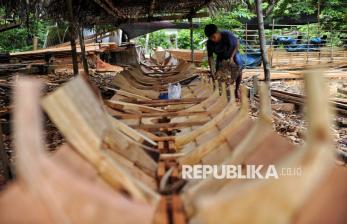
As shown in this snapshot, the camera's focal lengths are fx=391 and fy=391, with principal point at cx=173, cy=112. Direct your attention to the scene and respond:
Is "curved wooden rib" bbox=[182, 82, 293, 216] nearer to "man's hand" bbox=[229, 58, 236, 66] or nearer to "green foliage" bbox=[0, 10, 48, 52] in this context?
"man's hand" bbox=[229, 58, 236, 66]

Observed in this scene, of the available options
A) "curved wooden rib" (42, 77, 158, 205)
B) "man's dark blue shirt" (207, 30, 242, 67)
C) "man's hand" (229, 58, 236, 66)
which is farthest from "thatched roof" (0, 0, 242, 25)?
"curved wooden rib" (42, 77, 158, 205)

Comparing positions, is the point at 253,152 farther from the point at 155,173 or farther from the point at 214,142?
the point at 155,173

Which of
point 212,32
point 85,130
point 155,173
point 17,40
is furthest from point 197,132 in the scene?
point 17,40

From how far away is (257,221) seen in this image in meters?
1.34

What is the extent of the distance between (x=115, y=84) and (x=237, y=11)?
9.25 m

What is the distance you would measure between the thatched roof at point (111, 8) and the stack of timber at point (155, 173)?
21.3 feet

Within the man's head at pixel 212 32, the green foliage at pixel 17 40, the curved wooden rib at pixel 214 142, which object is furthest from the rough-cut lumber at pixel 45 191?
the green foliage at pixel 17 40

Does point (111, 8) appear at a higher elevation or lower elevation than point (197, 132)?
higher

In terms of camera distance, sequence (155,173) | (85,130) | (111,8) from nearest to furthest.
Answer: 1. (85,130)
2. (155,173)
3. (111,8)

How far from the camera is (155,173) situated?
2580 mm

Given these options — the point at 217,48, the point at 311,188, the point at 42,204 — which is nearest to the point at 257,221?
the point at 311,188

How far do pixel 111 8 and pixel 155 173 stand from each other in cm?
923

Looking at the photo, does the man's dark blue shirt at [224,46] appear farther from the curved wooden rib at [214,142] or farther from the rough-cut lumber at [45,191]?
the rough-cut lumber at [45,191]

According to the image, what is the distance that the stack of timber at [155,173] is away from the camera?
1.33 metres
